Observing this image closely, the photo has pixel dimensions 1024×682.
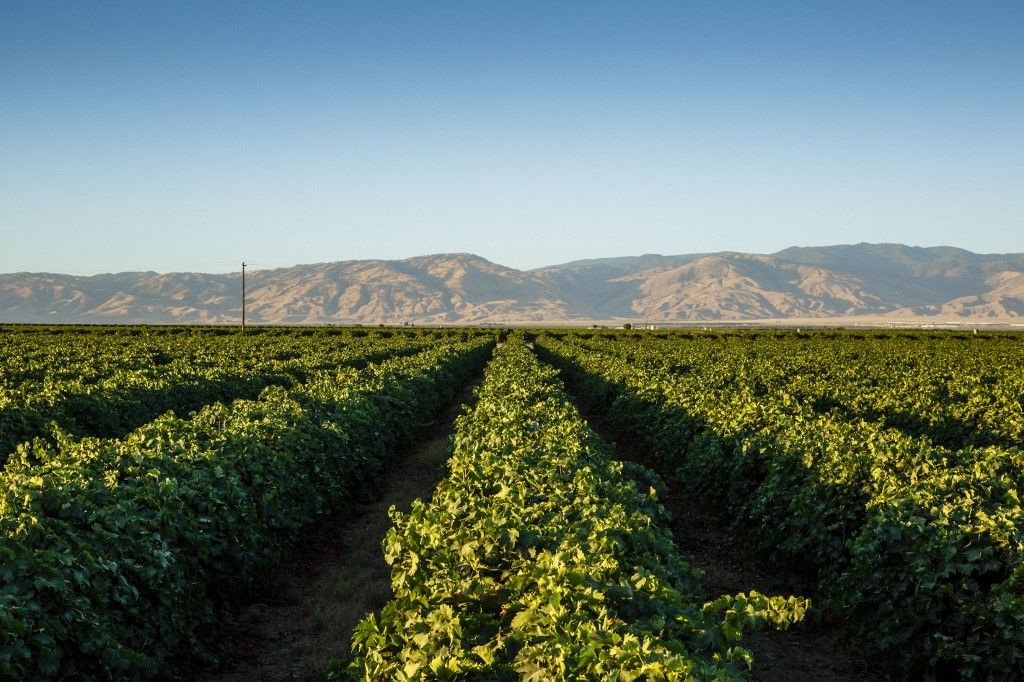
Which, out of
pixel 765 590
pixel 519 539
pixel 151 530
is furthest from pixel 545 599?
pixel 765 590

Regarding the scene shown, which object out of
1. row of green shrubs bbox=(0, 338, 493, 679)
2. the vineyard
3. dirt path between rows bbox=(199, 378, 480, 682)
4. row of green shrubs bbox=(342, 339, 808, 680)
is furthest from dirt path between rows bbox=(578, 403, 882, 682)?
row of green shrubs bbox=(0, 338, 493, 679)

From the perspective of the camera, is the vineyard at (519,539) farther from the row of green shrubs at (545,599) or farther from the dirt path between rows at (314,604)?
the dirt path between rows at (314,604)

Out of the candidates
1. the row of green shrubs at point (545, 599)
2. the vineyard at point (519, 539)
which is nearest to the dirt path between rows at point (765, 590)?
the vineyard at point (519, 539)

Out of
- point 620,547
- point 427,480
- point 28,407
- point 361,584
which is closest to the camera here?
point 620,547

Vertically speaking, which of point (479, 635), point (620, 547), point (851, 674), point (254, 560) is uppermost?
point (620, 547)

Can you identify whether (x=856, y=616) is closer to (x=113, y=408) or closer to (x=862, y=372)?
(x=113, y=408)

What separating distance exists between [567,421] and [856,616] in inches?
188

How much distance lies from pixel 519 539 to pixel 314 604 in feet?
15.3

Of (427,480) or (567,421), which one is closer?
(567,421)

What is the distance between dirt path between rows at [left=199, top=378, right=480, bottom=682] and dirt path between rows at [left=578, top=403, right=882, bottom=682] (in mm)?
4139

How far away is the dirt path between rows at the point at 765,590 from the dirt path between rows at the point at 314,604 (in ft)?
13.6

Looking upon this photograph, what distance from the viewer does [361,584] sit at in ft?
34.6

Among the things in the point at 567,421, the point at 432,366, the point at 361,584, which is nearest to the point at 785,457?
the point at 567,421

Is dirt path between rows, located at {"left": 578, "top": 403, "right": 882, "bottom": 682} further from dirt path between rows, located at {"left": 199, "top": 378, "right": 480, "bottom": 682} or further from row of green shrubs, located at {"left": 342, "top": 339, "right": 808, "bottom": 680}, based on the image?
dirt path between rows, located at {"left": 199, "top": 378, "right": 480, "bottom": 682}
